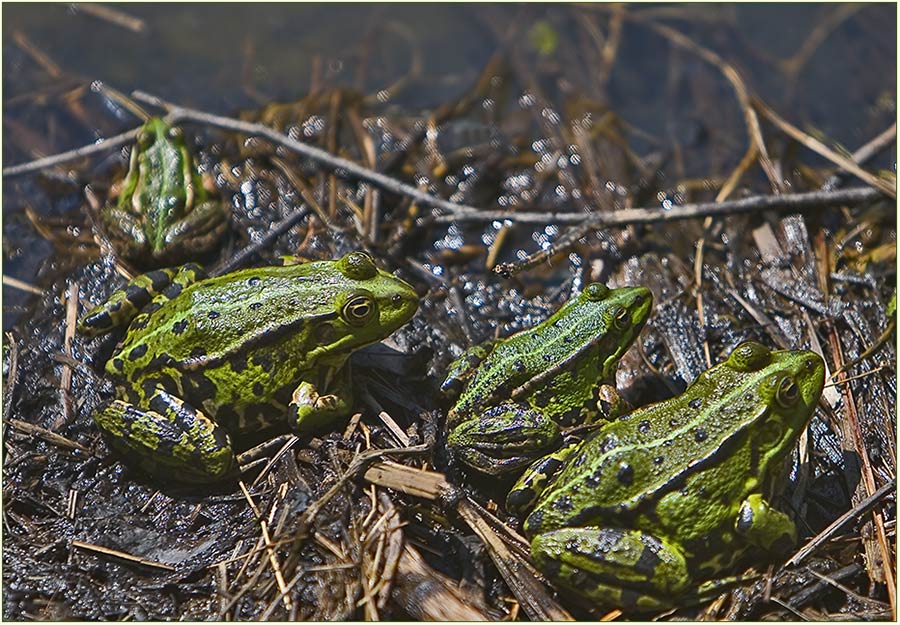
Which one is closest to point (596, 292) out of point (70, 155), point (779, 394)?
point (779, 394)

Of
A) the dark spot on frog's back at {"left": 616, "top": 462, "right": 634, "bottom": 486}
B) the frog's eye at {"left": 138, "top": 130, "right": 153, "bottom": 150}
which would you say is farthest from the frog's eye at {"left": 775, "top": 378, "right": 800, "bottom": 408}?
the frog's eye at {"left": 138, "top": 130, "right": 153, "bottom": 150}

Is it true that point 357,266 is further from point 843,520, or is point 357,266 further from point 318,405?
point 843,520

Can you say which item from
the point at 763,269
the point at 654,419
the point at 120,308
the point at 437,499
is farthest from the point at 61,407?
the point at 763,269

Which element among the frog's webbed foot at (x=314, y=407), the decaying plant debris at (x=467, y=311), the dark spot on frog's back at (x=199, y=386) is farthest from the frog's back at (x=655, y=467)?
the dark spot on frog's back at (x=199, y=386)

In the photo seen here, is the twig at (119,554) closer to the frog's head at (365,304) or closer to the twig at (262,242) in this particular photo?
the frog's head at (365,304)

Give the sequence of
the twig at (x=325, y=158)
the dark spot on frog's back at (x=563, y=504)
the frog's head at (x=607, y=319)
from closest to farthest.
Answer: the dark spot on frog's back at (x=563, y=504) → the frog's head at (x=607, y=319) → the twig at (x=325, y=158)

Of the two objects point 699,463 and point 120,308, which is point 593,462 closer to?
point 699,463
